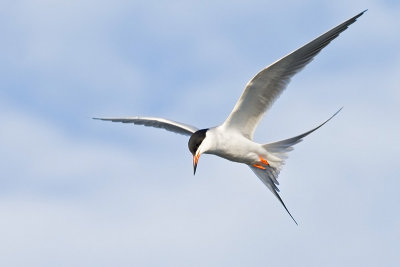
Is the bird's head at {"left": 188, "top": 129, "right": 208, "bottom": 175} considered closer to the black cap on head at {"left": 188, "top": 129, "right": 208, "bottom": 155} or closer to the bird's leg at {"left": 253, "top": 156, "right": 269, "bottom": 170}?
the black cap on head at {"left": 188, "top": 129, "right": 208, "bottom": 155}

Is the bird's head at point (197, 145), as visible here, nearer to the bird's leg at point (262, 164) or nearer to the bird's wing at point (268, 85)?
the bird's wing at point (268, 85)

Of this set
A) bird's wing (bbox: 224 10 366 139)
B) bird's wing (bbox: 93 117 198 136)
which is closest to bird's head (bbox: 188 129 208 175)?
bird's wing (bbox: 224 10 366 139)

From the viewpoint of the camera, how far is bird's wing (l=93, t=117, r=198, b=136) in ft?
41.9

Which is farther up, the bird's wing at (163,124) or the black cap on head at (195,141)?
the bird's wing at (163,124)

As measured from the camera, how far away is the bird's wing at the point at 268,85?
10.4 m

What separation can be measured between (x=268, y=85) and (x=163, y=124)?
2992 mm

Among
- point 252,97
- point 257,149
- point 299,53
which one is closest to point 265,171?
point 257,149

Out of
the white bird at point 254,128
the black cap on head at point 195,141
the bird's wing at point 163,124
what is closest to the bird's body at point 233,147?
the white bird at point 254,128

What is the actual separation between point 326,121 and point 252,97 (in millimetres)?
1152

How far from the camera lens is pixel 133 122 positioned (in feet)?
45.5

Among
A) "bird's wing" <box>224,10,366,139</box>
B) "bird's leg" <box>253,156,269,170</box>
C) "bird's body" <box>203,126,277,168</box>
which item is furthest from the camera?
"bird's leg" <box>253,156,269,170</box>

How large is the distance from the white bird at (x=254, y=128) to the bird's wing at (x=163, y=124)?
1.41 meters

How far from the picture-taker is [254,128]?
37.8 feet

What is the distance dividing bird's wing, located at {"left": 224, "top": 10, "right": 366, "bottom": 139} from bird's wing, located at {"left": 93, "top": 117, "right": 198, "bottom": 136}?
143 centimetres
